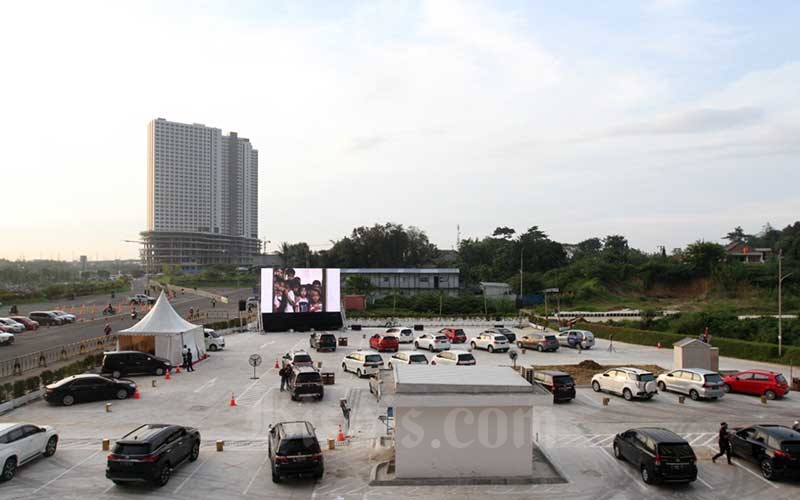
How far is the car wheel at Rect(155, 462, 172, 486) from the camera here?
14087 mm

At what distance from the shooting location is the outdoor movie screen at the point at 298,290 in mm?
51344

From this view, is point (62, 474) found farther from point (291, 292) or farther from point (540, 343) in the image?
point (291, 292)

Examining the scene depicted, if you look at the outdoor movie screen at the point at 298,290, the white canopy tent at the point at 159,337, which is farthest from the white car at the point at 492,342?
the white canopy tent at the point at 159,337

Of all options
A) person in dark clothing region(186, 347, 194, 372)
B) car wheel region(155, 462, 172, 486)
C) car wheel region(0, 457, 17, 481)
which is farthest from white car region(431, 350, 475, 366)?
car wheel region(0, 457, 17, 481)

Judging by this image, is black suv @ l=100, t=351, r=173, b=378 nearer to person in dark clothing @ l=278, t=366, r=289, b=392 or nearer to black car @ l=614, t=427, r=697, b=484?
person in dark clothing @ l=278, t=366, r=289, b=392

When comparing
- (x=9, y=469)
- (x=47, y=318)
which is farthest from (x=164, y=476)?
(x=47, y=318)

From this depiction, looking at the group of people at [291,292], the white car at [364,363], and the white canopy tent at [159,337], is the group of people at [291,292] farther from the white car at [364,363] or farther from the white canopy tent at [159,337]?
the white car at [364,363]

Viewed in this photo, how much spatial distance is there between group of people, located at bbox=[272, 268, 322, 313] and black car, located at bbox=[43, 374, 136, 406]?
27286 millimetres

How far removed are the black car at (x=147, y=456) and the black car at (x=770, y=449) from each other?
1446cm

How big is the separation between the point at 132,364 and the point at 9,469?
589 inches

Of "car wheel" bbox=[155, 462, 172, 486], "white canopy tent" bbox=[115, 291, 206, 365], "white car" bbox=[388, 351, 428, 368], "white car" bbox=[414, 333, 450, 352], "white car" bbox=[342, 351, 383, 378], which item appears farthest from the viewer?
"white car" bbox=[414, 333, 450, 352]

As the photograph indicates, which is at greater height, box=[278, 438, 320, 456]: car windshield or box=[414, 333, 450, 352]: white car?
box=[278, 438, 320, 456]: car windshield

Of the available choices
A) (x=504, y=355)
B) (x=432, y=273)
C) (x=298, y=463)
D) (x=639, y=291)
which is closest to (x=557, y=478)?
(x=298, y=463)

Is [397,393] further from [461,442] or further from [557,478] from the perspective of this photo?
[557,478]
